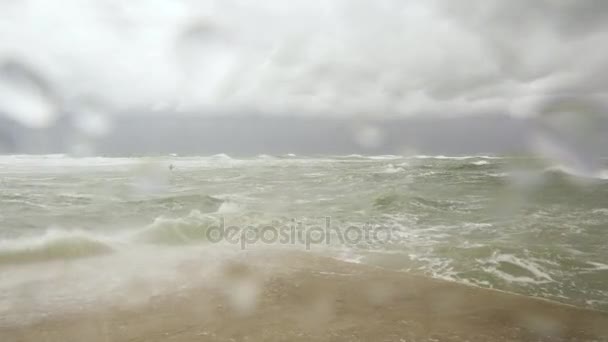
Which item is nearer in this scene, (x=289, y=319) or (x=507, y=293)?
(x=289, y=319)

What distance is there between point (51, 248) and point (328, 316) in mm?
6110

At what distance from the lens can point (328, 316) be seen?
4516 millimetres

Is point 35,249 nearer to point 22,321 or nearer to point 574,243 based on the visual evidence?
point 22,321

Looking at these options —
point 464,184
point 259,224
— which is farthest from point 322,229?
point 464,184

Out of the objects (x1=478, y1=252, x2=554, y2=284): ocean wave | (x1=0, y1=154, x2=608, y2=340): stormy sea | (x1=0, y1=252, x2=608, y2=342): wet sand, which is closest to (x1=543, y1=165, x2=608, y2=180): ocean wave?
(x1=0, y1=154, x2=608, y2=340): stormy sea

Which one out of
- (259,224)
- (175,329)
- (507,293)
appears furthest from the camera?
(259,224)

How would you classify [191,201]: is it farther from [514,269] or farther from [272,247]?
[514,269]

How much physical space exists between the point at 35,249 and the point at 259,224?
4.75 m

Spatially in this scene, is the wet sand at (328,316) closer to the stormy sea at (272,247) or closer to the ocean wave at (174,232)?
the stormy sea at (272,247)

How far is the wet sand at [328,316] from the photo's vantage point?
13.4 ft

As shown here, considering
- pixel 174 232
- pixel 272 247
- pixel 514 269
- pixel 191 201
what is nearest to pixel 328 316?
pixel 514 269

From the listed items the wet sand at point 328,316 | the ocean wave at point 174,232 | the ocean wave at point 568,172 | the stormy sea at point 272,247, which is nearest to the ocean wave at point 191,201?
the stormy sea at point 272,247

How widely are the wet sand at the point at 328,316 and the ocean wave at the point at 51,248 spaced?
349 cm

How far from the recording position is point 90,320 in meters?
4.55
